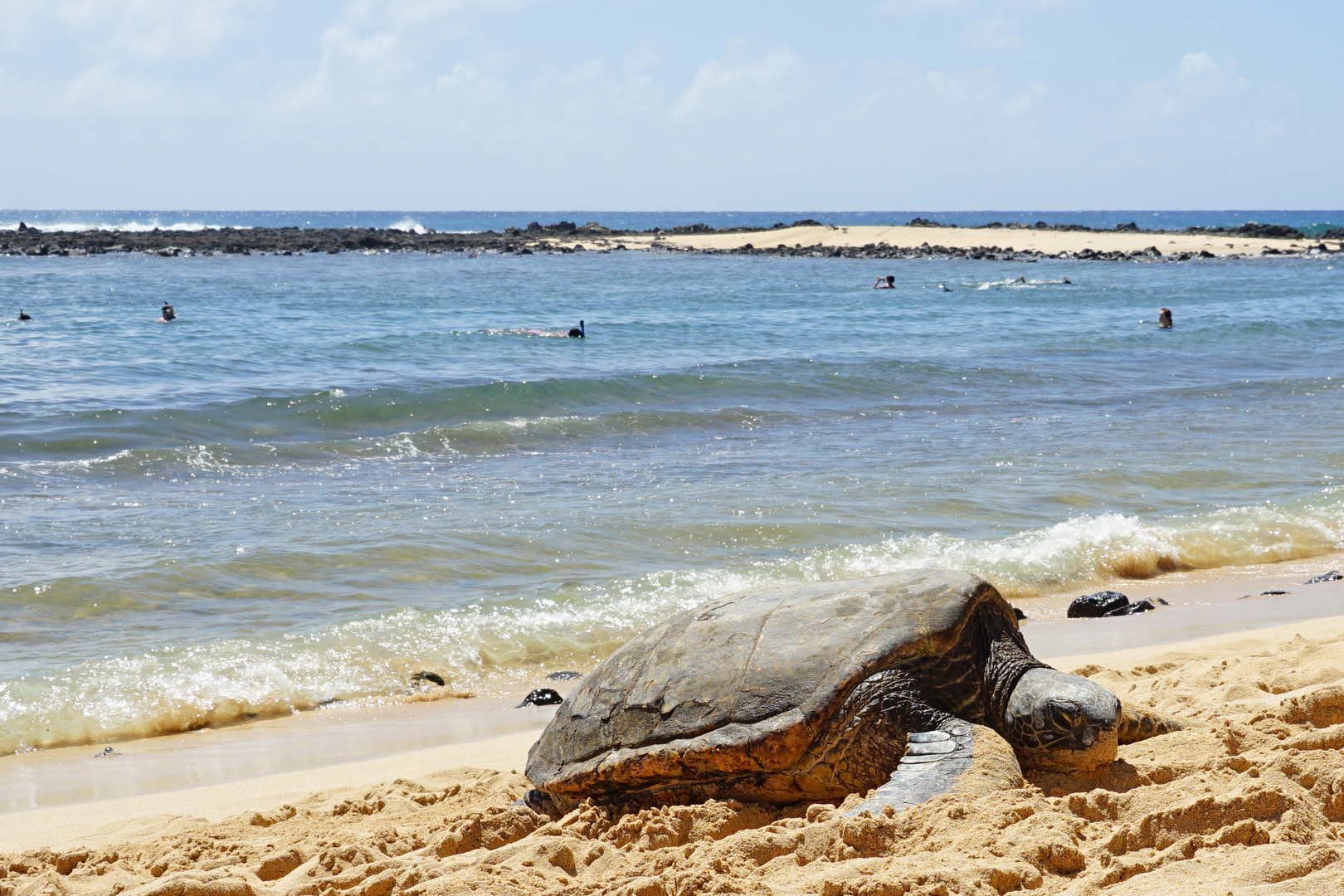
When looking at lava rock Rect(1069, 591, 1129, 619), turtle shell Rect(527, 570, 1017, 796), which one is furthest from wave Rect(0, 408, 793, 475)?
turtle shell Rect(527, 570, 1017, 796)

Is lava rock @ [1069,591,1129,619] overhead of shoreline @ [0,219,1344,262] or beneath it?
beneath

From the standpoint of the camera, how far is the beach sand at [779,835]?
2758 mm

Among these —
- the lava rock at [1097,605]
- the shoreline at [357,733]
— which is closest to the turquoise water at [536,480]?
the shoreline at [357,733]

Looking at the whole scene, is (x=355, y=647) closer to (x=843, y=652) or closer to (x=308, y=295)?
(x=843, y=652)

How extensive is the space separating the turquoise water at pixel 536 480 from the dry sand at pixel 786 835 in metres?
1.77

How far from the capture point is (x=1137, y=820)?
2971 millimetres

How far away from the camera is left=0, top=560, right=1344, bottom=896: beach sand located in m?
2.76

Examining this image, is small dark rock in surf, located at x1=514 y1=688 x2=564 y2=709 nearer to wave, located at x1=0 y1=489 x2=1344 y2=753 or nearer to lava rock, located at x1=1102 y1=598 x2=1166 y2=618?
wave, located at x1=0 y1=489 x2=1344 y2=753

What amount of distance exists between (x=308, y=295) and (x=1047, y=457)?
24.9 m

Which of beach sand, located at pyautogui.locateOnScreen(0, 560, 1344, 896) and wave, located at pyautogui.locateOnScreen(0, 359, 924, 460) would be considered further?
wave, located at pyautogui.locateOnScreen(0, 359, 924, 460)

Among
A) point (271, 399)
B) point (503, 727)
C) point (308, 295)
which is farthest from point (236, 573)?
point (308, 295)

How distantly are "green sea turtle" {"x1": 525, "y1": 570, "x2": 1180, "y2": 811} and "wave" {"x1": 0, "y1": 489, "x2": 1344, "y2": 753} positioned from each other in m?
2.36

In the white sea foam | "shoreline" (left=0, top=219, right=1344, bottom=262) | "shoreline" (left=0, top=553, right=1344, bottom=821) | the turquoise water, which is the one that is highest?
the white sea foam

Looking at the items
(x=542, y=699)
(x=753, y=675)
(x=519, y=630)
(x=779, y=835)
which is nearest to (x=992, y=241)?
(x=519, y=630)
